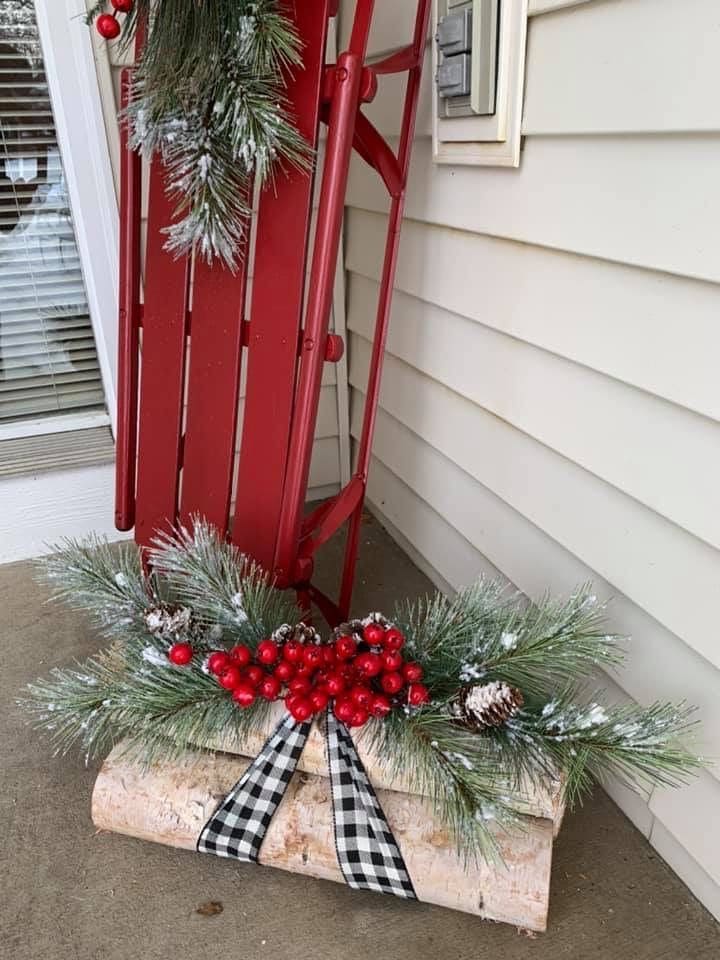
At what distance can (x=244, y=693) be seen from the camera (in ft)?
3.28

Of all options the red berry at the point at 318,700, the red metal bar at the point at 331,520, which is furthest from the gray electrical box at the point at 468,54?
the red berry at the point at 318,700

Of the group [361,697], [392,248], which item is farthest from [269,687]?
[392,248]

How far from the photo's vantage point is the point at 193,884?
1.11 metres

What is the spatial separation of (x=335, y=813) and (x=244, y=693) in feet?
0.74

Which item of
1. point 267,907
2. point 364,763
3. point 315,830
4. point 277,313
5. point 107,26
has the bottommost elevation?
point 267,907

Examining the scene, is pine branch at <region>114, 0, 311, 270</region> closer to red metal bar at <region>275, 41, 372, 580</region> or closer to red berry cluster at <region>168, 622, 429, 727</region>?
red metal bar at <region>275, 41, 372, 580</region>

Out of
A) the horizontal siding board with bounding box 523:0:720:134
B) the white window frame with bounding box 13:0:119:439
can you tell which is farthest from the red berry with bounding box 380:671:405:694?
the white window frame with bounding box 13:0:119:439

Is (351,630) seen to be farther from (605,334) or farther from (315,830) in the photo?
(605,334)

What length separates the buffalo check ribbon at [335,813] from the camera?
40.3 inches

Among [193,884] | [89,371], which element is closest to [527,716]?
[193,884]

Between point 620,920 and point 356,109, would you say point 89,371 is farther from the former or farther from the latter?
point 620,920

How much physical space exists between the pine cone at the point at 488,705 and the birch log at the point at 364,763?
0.35 feet

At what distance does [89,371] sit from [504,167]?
1.18m

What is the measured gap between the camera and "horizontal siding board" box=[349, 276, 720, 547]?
3.08 feet
